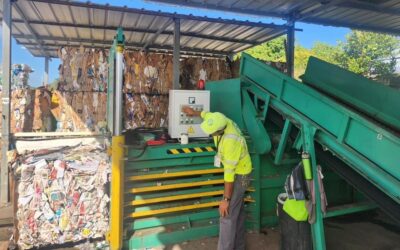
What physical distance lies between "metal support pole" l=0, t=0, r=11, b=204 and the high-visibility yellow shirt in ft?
13.3

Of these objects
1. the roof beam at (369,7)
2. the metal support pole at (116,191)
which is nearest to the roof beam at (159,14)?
the roof beam at (369,7)

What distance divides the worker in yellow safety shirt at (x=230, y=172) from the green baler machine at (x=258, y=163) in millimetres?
712

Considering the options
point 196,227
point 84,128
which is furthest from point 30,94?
point 196,227

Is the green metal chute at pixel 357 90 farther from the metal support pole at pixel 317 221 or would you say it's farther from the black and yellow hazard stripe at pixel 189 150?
the black and yellow hazard stripe at pixel 189 150

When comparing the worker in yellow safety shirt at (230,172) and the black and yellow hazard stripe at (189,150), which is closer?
the worker in yellow safety shirt at (230,172)

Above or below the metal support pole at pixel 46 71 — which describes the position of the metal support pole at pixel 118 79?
below

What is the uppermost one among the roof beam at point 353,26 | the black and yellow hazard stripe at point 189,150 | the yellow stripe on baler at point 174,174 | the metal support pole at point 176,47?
the roof beam at point 353,26

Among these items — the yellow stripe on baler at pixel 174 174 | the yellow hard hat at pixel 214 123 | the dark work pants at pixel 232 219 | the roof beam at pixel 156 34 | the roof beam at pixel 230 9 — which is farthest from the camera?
the roof beam at pixel 156 34

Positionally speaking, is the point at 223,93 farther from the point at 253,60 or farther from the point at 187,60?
the point at 187,60

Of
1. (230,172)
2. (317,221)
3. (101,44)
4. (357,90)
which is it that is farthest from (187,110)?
(101,44)

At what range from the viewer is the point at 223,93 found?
525 cm

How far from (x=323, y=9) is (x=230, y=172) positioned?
5.10m

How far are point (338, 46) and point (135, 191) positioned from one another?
29.4 m

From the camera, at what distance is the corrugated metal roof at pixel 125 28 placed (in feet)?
20.4
